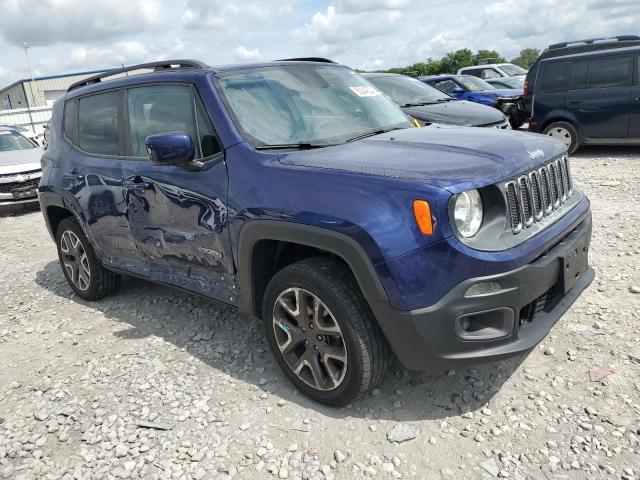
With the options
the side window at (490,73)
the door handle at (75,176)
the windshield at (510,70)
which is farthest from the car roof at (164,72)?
the windshield at (510,70)

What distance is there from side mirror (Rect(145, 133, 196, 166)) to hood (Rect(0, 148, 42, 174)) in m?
7.65

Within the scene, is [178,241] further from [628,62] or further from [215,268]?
[628,62]

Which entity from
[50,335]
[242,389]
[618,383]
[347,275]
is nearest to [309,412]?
[242,389]

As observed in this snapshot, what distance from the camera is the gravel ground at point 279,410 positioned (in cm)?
256

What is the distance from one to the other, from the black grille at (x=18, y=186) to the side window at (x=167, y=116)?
21.9 ft

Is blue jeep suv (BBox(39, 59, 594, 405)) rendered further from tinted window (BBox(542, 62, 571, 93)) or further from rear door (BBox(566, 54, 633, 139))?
tinted window (BBox(542, 62, 571, 93))

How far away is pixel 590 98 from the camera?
31.3 feet

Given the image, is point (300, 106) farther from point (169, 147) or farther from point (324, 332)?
point (324, 332)

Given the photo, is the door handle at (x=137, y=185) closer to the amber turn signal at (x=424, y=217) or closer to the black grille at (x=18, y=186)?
the amber turn signal at (x=424, y=217)

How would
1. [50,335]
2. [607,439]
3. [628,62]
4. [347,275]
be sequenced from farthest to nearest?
[628,62], [50,335], [347,275], [607,439]

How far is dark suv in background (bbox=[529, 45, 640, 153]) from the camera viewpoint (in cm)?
920

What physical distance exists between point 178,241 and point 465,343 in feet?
6.38

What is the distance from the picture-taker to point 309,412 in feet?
9.72

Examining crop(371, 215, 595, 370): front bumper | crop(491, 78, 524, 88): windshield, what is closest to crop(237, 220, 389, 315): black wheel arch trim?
crop(371, 215, 595, 370): front bumper
